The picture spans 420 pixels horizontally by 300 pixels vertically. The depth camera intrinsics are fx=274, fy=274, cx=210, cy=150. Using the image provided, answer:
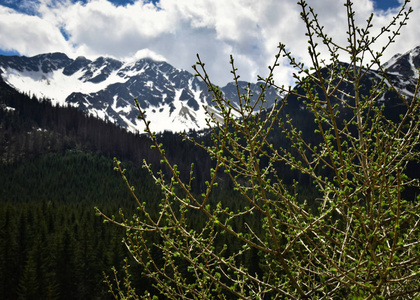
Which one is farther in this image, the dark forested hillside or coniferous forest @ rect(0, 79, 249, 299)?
the dark forested hillside

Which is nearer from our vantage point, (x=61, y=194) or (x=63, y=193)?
(x=61, y=194)

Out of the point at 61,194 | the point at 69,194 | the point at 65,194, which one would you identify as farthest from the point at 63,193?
the point at 69,194

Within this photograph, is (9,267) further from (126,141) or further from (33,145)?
(126,141)

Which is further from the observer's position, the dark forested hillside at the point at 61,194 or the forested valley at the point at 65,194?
the dark forested hillside at the point at 61,194

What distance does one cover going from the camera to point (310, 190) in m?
101

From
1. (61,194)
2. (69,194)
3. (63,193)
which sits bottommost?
(69,194)

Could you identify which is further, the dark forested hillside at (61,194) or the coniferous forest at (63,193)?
the dark forested hillside at (61,194)

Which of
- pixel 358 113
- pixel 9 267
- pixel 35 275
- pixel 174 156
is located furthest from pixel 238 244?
pixel 174 156

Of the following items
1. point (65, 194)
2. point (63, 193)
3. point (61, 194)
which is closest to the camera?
point (61, 194)

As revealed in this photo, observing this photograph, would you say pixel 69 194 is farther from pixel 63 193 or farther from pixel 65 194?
pixel 63 193

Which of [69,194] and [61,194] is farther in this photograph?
[69,194]

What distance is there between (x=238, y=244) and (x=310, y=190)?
237 ft

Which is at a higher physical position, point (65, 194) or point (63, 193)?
point (63, 193)

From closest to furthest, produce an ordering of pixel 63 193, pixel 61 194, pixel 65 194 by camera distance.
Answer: pixel 61 194, pixel 65 194, pixel 63 193
